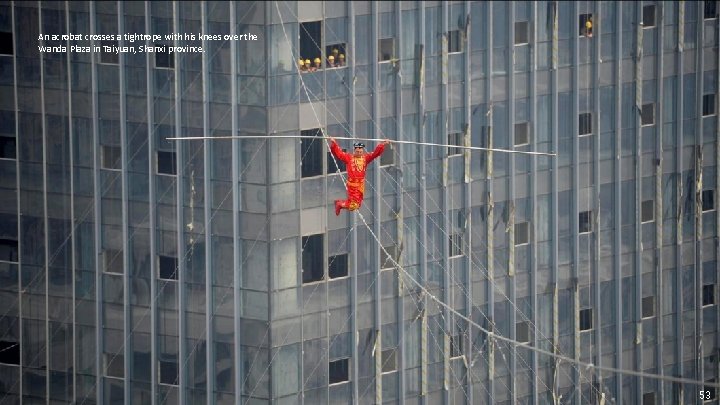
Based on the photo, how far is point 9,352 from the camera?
426ft

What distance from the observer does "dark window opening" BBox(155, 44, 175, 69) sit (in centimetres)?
12194

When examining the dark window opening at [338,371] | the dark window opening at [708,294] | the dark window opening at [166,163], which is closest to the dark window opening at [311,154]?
the dark window opening at [166,163]

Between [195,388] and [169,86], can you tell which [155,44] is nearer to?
[169,86]

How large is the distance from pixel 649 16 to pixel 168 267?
87.8ft

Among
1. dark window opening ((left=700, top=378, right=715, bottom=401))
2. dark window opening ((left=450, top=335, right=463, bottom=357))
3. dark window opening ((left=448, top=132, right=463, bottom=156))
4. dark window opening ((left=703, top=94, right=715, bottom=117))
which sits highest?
dark window opening ((left=703, top=94, right=715, bottom=117))

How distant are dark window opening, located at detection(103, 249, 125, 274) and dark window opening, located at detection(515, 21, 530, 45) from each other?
20142 millimetres

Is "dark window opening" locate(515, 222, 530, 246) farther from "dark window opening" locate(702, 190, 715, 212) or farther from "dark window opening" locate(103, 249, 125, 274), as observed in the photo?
"dark window opening" locate(103, 249, 125, 274)

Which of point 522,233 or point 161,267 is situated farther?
point 522,233

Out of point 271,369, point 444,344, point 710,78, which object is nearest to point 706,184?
point 710,78

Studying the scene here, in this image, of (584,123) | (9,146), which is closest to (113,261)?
(9,146)

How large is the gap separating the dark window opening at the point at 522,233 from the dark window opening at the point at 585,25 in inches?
356

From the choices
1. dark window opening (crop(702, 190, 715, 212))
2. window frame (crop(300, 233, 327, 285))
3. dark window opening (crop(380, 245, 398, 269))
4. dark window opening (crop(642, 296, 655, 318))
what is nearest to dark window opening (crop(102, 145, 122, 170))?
window frame (crop(300, 233, 327, 285))

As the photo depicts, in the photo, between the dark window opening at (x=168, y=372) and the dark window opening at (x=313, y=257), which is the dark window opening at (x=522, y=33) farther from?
the dark window opening at (x=168, y=372)

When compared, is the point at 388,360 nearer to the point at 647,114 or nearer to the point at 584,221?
the point at 584,221
